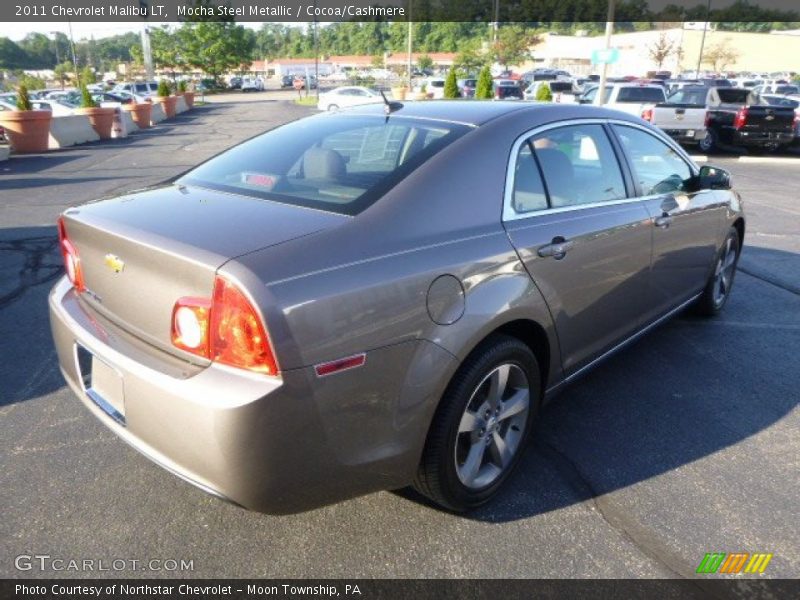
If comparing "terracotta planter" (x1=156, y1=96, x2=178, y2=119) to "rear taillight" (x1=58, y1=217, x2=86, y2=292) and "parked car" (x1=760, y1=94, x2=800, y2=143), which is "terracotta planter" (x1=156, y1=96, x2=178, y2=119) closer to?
Result: "parked car" (x1=760, y1=94, x2=800, y2=143)

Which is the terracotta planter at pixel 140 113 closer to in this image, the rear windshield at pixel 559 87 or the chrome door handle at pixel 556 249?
the rear windshield at pixel 559 87

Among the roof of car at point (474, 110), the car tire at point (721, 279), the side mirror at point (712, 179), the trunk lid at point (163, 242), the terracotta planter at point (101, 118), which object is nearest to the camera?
the trunk lid at point (163, 242)

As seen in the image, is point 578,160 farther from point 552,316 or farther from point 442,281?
point 442,281

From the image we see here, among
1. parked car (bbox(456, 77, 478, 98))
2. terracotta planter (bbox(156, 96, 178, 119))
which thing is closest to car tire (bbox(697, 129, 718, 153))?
parked car (bbox(456, 77, 478, 98))

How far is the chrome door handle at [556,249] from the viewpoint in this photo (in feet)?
8.72

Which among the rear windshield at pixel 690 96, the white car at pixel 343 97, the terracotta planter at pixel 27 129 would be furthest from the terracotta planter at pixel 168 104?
the rear windshield at pixel 690 96

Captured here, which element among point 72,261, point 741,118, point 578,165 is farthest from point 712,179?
point 741,118

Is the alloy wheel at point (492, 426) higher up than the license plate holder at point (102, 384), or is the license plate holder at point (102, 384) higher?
the license plate holder at point (102, 384)

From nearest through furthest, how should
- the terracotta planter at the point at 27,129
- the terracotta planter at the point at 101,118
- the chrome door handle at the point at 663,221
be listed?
the chrome door handle at the point at 663,221
the terracotta planter at the point at 27,129
the terracotta planter at the point at 101,118

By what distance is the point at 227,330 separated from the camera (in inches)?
73.9

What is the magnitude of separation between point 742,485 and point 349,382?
6.74ft

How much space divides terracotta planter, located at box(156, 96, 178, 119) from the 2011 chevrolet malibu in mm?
30057

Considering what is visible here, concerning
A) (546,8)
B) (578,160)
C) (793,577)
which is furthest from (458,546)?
(546,8)

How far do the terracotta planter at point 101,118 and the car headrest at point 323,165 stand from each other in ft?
64.7
